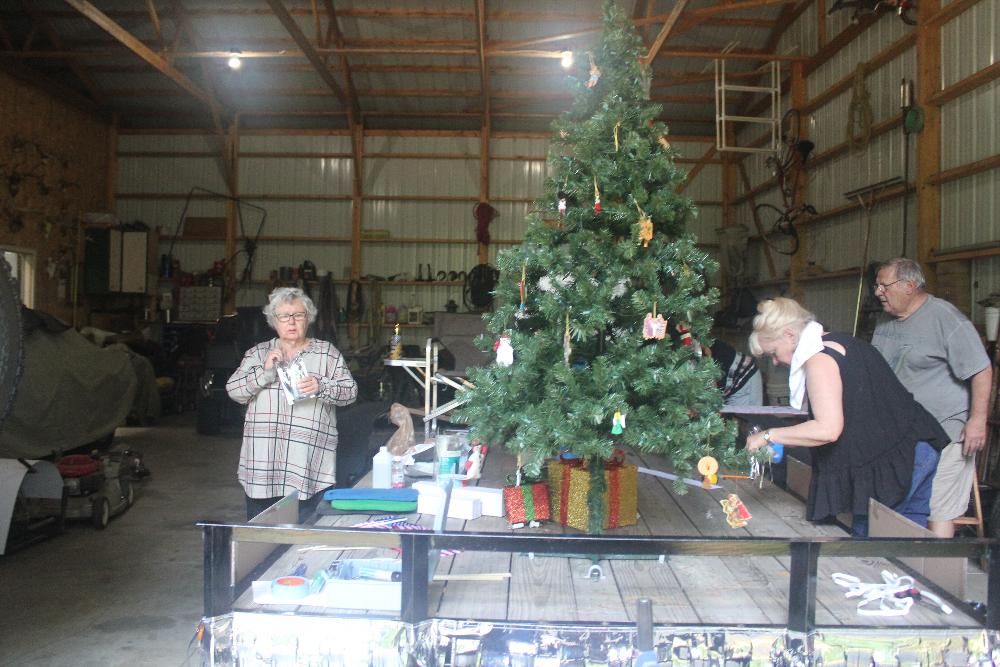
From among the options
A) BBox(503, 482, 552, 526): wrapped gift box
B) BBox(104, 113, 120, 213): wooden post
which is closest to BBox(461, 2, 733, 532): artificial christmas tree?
BBox(503, 482, 552, 526): wrapped gift box

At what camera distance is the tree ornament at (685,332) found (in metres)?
2.23

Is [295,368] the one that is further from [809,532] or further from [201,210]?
[201,210]

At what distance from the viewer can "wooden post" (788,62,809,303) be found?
9.72 m

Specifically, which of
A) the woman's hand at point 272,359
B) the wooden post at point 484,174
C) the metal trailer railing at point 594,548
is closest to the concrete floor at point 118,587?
the metal trailer railing at point 594,548

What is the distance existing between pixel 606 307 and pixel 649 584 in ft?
2.44

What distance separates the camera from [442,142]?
12.4 m

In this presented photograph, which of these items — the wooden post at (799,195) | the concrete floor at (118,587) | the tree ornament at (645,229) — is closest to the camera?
the tree ornament at (645,229)

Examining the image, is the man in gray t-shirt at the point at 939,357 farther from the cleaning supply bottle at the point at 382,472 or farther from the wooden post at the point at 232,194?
the wooden post at the point at 232,194

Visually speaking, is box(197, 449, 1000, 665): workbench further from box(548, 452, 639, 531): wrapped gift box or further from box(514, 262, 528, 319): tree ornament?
box(514, 262, 528, 319): tree ornament

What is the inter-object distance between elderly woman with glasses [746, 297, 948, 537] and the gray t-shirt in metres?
0.82

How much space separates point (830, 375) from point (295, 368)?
5.82 feet

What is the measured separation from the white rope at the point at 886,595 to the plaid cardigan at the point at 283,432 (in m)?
1.76

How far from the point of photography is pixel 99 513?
4.79 meters

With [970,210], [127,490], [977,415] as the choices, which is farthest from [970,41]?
[127,490]
